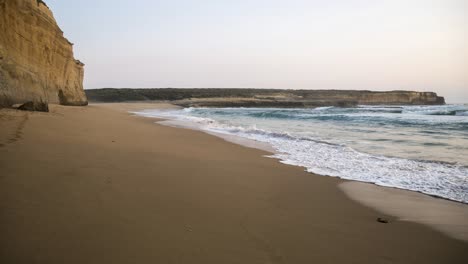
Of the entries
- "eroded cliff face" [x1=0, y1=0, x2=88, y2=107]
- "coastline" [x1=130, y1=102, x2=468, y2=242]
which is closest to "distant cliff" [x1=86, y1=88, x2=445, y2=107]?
"eroded cliff face" [x1=0, y1=0, x2=88, y2=107]

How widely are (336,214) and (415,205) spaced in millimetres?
1249

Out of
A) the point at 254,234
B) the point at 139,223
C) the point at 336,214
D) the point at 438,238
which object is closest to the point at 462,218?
the point at 438,238

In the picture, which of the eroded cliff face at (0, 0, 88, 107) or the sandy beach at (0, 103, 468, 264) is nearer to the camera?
the sandy beach at (0, 103, 468, 264)

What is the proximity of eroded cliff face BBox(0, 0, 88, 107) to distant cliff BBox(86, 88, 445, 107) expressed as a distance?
3365 cm

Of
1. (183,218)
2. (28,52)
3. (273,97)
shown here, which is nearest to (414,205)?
(183,218)

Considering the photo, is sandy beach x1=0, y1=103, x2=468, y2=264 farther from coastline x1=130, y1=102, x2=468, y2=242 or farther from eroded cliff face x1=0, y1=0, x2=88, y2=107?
eroded cliff face x1=0, y1=0, x2=88, y2=107

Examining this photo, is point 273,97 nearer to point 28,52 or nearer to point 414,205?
point 28,52

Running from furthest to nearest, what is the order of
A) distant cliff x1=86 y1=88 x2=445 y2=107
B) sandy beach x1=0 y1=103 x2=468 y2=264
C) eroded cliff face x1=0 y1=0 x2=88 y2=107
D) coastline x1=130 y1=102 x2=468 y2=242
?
distant cliff x1=86 y1=88 x2=445 y2=107 → eroded cliff face x1=0 y1=0 x2=88 y2=107 → coastline x1=130 y1=102 x2=468 y2=242 → sandy beach x1=0 y1=103 x2=468 y2=264

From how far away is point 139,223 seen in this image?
2666 millimetres

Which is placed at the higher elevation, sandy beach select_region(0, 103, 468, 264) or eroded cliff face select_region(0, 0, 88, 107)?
eroded cliff face select_region(0, 0, 88, 107)

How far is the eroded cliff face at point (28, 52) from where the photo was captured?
1107cm

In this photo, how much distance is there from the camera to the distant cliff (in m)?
56.9

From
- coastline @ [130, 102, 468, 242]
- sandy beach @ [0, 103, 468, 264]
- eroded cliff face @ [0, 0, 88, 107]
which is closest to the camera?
sandy beach @ [0, 103, 468, 264]

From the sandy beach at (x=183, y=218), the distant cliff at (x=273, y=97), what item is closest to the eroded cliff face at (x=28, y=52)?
the sandy beach at (x=183, y=218)
